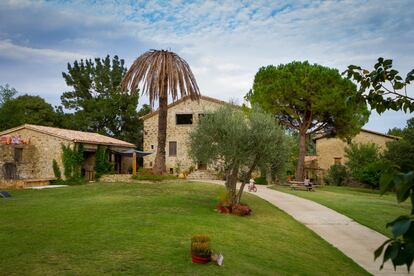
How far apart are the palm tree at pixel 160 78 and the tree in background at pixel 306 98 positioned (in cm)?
840

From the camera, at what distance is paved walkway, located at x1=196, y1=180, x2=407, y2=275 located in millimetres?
9812

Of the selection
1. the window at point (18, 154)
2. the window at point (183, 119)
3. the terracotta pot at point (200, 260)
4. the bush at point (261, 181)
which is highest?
the window at point (183, 119)

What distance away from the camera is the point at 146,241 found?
9.05 metres

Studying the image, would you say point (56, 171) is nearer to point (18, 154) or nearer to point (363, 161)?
point (18, 154)

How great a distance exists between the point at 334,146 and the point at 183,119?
56.5 ft

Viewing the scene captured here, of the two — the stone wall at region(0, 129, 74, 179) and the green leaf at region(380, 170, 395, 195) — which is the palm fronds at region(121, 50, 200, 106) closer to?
the stone wall at region(0, 129, 74, 179)

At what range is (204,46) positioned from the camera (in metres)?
23.9

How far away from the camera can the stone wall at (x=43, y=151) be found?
1131 inches

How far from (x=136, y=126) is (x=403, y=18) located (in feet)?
141

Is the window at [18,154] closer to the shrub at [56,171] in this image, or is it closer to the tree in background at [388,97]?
the shrub at [56,171]

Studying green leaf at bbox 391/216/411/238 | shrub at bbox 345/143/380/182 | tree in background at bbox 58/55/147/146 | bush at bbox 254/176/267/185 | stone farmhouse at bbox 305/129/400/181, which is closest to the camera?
green leaf at bbox 391/216/411/238

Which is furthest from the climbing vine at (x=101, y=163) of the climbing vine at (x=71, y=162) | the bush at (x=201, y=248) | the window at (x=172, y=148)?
the bush at (x=201, y=248)

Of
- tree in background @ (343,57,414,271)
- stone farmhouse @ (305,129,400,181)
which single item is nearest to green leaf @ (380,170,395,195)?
tree in background @ (343,57,414,271)

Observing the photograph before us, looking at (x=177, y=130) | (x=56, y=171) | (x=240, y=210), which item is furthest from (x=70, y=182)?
(x=240, y=210)
